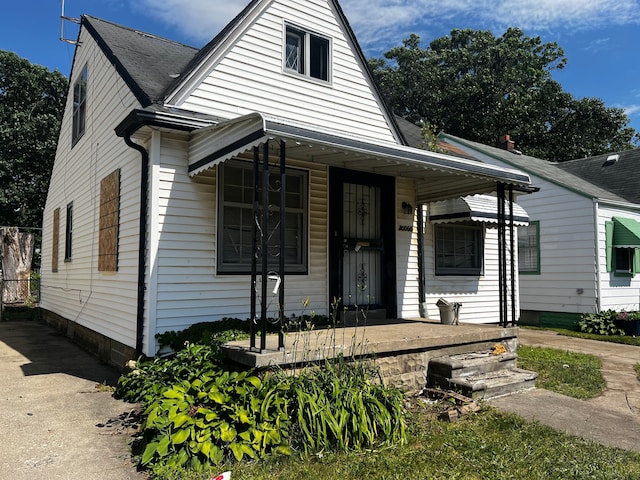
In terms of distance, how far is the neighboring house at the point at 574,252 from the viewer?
42.3ft

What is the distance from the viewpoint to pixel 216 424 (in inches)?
157

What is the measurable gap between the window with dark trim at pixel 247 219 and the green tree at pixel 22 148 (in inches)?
844

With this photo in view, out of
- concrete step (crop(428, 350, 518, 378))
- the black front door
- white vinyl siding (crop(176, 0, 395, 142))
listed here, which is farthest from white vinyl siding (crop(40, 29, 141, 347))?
concrete step (crop(428, 350, 518, 378))

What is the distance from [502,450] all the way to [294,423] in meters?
1.81

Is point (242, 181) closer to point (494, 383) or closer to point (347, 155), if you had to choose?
point (347, 155)

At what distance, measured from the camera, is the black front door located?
25.7 feet

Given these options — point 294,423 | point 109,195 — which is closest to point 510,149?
point 109,195

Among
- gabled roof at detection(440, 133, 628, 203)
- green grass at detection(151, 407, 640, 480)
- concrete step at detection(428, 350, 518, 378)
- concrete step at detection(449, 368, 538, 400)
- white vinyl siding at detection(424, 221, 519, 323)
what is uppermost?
gabled roof at detection(440, 133, 628, 203)

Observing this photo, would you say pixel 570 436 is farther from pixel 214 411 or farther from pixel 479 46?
pixel 479 46

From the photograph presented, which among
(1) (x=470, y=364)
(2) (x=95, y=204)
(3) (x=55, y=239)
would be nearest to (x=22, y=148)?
(3) (x=55, y=239)

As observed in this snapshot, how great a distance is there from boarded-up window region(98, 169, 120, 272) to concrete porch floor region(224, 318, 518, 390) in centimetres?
314

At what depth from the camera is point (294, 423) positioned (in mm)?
4262

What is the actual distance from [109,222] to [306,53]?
442 centimetres

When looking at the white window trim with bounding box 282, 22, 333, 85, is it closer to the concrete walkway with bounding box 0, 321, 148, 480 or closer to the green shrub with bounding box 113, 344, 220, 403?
the green shrub with bounding box 113, 344, 220, 403
